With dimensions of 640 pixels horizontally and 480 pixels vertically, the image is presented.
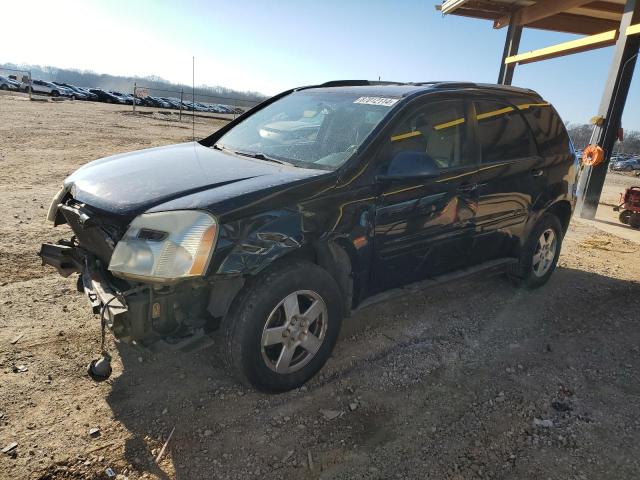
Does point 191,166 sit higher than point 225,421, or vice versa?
point 191,166

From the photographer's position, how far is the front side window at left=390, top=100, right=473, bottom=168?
3283mm

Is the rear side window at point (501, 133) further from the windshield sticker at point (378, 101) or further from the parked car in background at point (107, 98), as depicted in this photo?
the parked car in background at point (107, 98)

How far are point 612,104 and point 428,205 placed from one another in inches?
312

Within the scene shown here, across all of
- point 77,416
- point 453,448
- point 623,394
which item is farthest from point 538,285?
point 77,416

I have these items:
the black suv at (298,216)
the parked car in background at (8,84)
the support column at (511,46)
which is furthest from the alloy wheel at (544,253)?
the parked car in background at (8,84)

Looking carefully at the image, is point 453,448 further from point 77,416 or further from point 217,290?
point 77,416

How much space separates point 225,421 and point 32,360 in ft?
4.66

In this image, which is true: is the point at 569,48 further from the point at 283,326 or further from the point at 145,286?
the point at 145,286

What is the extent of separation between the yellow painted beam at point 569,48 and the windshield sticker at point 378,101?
821 centimetres

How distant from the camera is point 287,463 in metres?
2.40

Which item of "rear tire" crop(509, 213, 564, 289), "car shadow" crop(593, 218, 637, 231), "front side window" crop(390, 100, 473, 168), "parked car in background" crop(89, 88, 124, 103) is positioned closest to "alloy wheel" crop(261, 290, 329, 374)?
"front side window" crop(390, 100, 473, 168)

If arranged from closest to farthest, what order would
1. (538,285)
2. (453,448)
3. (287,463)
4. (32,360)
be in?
(287,463) → (453,448) → (32,360) → (538,285)

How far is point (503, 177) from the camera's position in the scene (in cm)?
402

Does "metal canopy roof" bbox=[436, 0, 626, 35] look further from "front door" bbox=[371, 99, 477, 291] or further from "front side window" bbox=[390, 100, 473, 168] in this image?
"front door" bbox=[371, 99, 477, 291]
